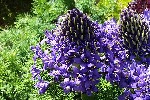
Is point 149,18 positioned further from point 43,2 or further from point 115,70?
point 43,2

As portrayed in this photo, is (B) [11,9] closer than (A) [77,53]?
No

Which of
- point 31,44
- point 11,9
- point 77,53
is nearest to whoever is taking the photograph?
point 77,53

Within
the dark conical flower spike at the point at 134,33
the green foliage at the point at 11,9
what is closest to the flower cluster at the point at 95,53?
the dark conical flower spike at the point at 134,33

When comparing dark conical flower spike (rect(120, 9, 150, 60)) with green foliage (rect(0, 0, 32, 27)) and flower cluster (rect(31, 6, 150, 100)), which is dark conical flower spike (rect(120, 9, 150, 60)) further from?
green foliage (rect(0, 0, 32, 27))

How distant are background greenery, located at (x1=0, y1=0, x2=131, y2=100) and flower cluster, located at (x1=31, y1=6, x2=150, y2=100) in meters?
0.66

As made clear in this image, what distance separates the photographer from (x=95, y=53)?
233cm

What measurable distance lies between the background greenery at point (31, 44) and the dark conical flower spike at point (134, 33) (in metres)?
0.70

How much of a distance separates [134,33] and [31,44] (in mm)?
1505

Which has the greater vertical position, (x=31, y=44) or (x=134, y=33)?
(x=31, y=44)

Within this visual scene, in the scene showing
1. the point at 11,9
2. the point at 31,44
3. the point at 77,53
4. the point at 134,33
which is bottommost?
the point at 77,53

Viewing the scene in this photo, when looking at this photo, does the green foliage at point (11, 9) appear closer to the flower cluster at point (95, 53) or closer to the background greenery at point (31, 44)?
the background greenery at point (31, 44)

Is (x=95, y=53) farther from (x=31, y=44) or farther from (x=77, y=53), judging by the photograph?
(x=31, y=44)

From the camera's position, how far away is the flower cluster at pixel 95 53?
2275mm

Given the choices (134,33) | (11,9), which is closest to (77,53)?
(134,33)
